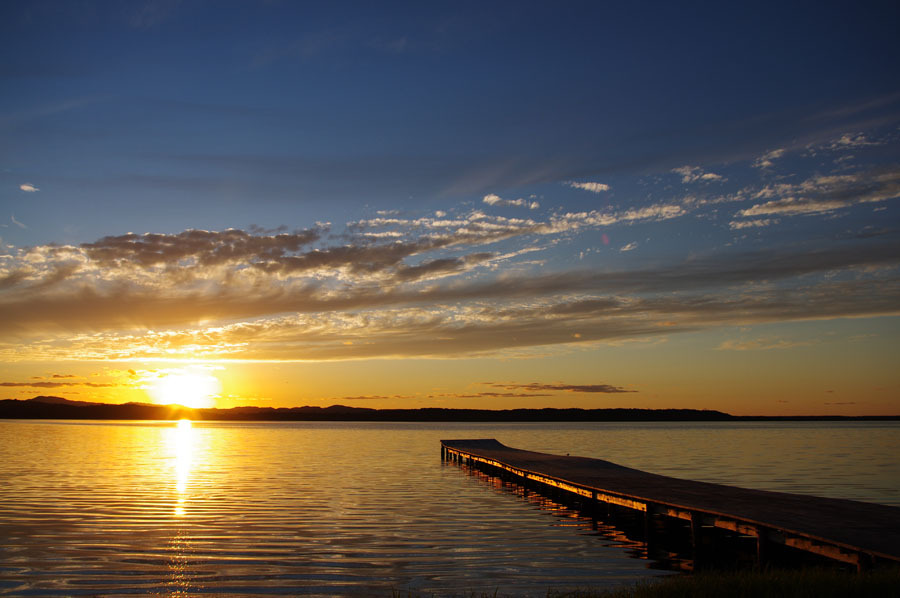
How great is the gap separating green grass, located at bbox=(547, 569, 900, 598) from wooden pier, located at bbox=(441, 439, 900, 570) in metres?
1.14

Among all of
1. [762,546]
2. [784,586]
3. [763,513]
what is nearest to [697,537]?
[763,513]

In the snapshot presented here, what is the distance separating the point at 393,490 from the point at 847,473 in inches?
1011

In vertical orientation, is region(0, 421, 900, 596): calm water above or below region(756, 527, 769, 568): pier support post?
below

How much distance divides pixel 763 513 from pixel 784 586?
5784mm

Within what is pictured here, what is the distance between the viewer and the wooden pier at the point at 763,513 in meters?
12.7

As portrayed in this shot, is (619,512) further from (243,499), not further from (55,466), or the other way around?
(55,466)

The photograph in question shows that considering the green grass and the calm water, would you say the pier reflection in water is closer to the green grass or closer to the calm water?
Result: the calm water

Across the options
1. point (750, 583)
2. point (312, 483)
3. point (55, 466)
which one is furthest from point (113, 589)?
point (55, 466)

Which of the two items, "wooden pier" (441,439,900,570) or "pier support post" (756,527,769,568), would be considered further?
"pier support post" (756,527,769,568)

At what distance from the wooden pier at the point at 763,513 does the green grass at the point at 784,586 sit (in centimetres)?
114

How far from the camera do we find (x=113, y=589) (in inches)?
542

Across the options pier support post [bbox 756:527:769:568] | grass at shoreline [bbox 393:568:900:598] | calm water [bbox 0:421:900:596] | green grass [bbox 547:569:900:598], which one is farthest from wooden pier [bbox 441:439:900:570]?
calm water [bbox 0:421:900:596]

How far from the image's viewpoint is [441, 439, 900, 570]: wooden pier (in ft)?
41.7

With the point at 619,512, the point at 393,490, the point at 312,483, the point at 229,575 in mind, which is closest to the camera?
the point at 229,575
